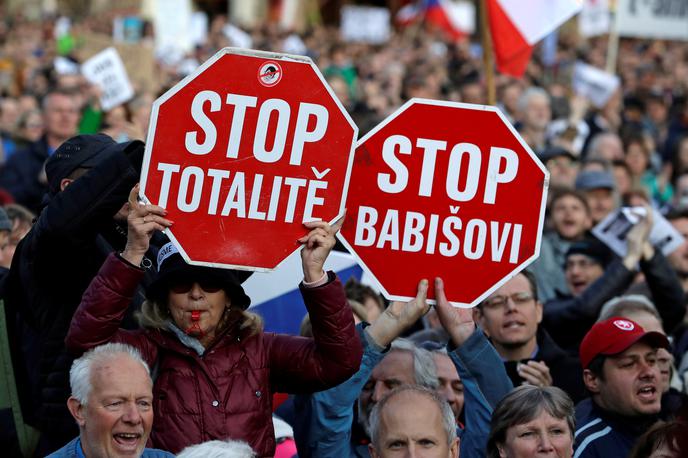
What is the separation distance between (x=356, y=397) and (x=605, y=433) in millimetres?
1040

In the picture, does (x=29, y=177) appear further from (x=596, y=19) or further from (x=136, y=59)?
(x=596, y=19)

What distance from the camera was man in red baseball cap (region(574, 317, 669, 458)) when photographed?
520cm

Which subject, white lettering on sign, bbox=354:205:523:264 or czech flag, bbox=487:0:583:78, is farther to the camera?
czech flag, bbox=487:0:583:78

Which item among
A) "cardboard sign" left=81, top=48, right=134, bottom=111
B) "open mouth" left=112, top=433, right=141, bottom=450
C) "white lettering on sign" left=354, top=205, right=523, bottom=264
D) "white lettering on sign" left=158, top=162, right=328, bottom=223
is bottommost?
"open mouth" left=112, top=433, right=141, bottom=450

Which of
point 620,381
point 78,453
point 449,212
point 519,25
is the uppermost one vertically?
point 519,25

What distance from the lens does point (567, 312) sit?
6961 millimetres

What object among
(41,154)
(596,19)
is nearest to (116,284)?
(41,154)

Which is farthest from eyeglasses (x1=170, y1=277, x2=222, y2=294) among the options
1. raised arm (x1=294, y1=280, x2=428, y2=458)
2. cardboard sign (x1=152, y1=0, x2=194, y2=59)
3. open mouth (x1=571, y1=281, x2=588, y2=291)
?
cardboard sign (x1=152, y1=0, x2=194, y2=59)

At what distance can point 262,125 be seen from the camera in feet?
13.6

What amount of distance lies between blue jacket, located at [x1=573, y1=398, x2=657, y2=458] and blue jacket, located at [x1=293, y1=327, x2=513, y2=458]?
1.37ft

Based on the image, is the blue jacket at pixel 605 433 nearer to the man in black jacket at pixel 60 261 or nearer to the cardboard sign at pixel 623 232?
the man in black jacket at pixel 60 261

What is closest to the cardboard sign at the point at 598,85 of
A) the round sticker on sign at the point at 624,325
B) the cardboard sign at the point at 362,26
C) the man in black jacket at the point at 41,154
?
the man in black jacket at the point at 41,154

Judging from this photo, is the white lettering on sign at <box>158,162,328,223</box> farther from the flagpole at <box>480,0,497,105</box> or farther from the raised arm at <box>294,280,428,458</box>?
the flagpole at <box>480,0,497,105</box>

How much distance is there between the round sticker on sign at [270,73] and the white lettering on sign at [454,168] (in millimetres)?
480
